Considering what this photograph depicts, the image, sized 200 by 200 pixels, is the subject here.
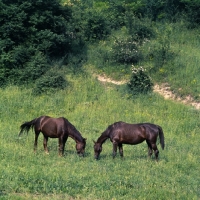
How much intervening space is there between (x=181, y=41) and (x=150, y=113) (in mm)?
8759

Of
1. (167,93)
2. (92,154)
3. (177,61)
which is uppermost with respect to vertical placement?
(177,61)

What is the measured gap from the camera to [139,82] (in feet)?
78.0

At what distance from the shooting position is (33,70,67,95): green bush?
23.7 metres

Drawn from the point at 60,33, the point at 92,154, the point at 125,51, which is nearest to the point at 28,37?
the point at 60,33

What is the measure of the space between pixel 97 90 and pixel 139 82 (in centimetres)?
225

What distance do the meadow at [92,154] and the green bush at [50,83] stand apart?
425mm


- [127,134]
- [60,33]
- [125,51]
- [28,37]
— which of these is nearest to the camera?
[127,134]

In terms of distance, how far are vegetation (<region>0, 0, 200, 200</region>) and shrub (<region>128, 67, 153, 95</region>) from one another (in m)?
0.05

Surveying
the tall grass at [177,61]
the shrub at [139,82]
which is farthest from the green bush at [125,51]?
the shrub at [139,82]

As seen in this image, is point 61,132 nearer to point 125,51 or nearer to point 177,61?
point 125,51

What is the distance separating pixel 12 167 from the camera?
12312 millimetres

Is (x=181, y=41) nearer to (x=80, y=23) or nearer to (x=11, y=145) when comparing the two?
(x=80, y=23)

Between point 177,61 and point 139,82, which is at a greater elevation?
point 177,61

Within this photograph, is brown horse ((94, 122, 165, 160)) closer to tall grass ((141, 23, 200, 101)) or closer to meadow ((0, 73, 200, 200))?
meadow ((0, 73, 200, 200))
